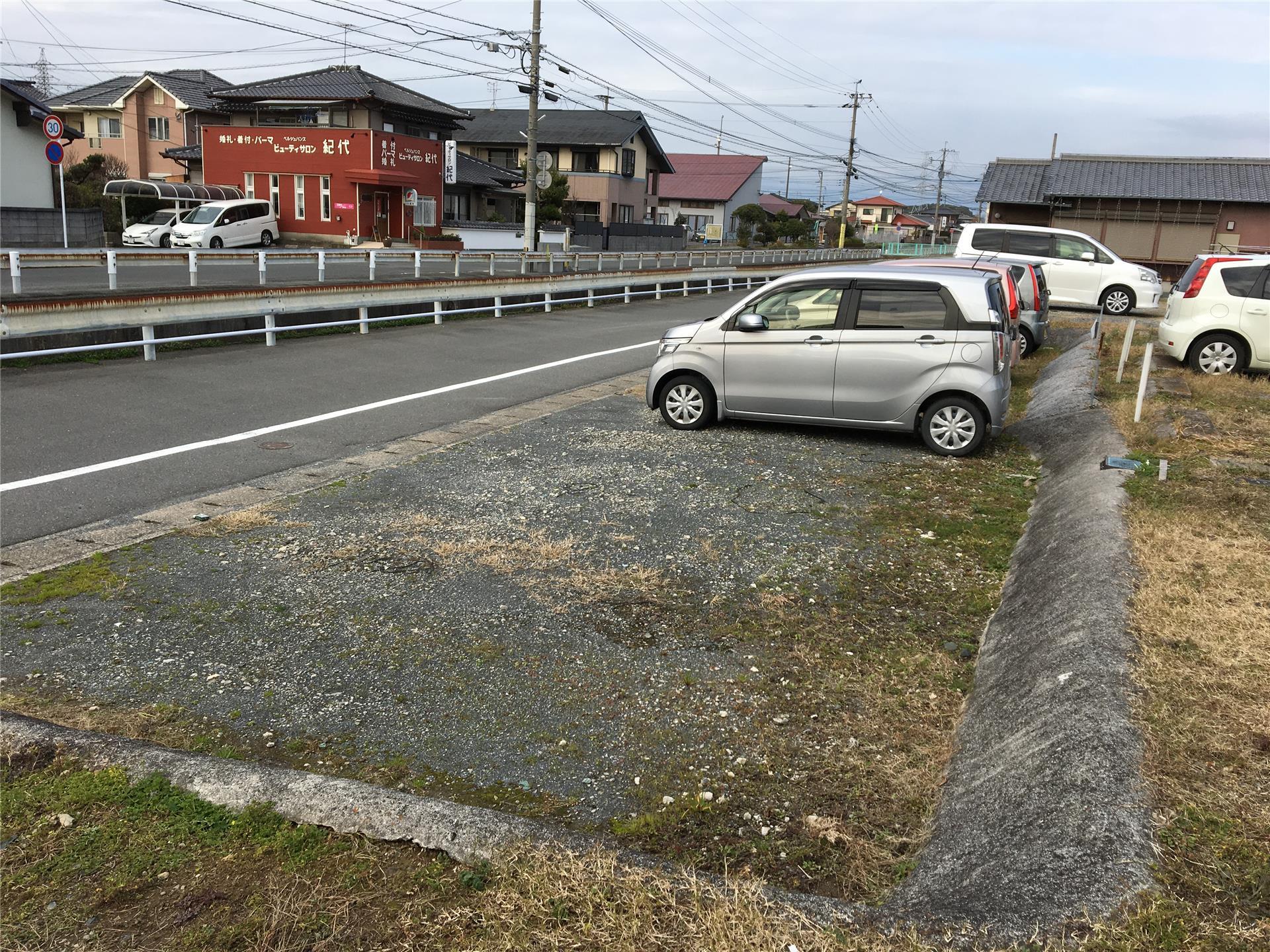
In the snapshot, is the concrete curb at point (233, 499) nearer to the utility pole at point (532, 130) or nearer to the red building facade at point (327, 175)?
the utility pole at point (532, 130)

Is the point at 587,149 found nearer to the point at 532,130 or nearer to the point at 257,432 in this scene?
the point at 532,130

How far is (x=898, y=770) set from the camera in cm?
400

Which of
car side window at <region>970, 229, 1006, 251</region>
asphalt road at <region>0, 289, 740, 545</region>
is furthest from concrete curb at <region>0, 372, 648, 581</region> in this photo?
car side window at <region>970, 229, 1006, 251</region>

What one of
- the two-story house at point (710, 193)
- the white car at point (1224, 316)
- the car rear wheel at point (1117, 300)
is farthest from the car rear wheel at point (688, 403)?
the two-story house at point (710, 193)

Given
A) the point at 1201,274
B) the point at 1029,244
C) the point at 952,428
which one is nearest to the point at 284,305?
the point at 952,428

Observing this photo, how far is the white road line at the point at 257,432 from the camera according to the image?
7.87 metres

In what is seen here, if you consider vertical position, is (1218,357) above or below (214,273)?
above

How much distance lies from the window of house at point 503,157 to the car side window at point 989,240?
46582 millimetres

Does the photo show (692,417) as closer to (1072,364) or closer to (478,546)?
(478,546)

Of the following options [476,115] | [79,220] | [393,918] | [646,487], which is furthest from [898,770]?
[476,115]

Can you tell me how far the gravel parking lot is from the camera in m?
3.86

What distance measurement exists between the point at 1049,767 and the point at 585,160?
61839 millimetres

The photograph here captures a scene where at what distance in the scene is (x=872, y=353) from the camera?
9.20 meters

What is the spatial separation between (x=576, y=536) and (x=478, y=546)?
69 centimetres
